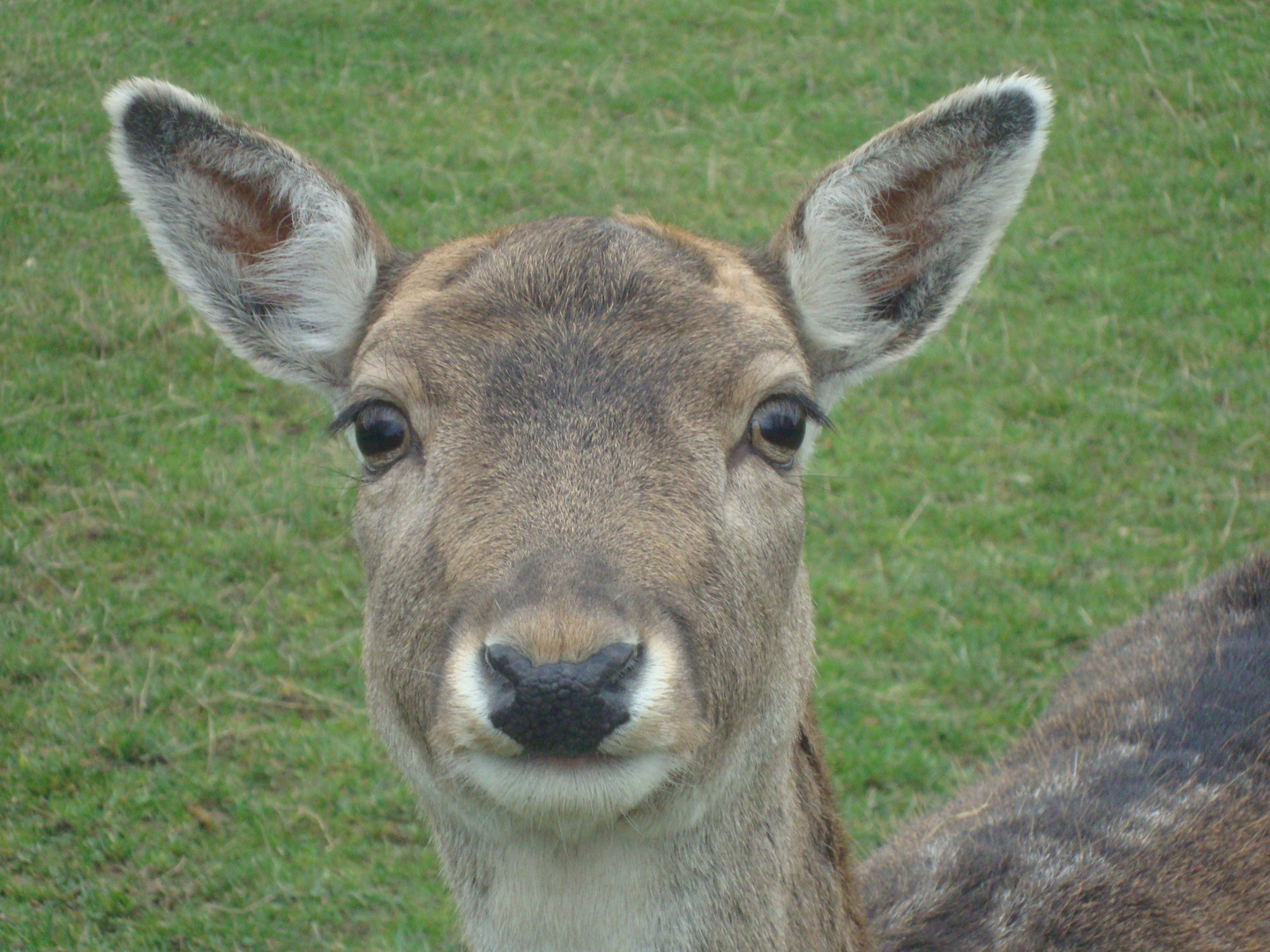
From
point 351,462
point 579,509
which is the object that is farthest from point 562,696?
point 351,462

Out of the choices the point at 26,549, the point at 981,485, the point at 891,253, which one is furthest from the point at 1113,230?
the point at 26,549

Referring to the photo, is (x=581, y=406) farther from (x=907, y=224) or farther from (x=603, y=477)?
(x=907, y=224)

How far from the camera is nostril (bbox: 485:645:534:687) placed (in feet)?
8.43

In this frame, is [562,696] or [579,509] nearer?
[562,696]

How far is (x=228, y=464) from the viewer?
7984mm

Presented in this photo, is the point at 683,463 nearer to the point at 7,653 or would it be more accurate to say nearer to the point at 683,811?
the point at 683,811

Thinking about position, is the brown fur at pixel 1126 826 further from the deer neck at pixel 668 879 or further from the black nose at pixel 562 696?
the black nose at pixel 562 696

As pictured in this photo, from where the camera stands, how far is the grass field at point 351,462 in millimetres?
6012

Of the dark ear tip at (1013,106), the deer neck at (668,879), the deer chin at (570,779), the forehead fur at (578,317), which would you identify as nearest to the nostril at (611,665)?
the deer chin at (570,779)

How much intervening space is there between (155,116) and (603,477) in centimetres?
188

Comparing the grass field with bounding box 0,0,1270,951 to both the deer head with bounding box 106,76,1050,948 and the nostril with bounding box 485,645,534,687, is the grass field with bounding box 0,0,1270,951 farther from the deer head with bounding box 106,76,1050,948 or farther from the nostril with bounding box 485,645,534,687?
the nostril with bounding box 485,645,534,687

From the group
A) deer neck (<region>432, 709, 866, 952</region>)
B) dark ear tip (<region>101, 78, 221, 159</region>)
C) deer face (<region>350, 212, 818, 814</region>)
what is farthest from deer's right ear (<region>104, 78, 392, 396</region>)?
deer neck (<region>432, 709, 866, 952</region>)

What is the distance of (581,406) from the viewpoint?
3.18 m

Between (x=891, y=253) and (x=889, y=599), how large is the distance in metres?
3.60
